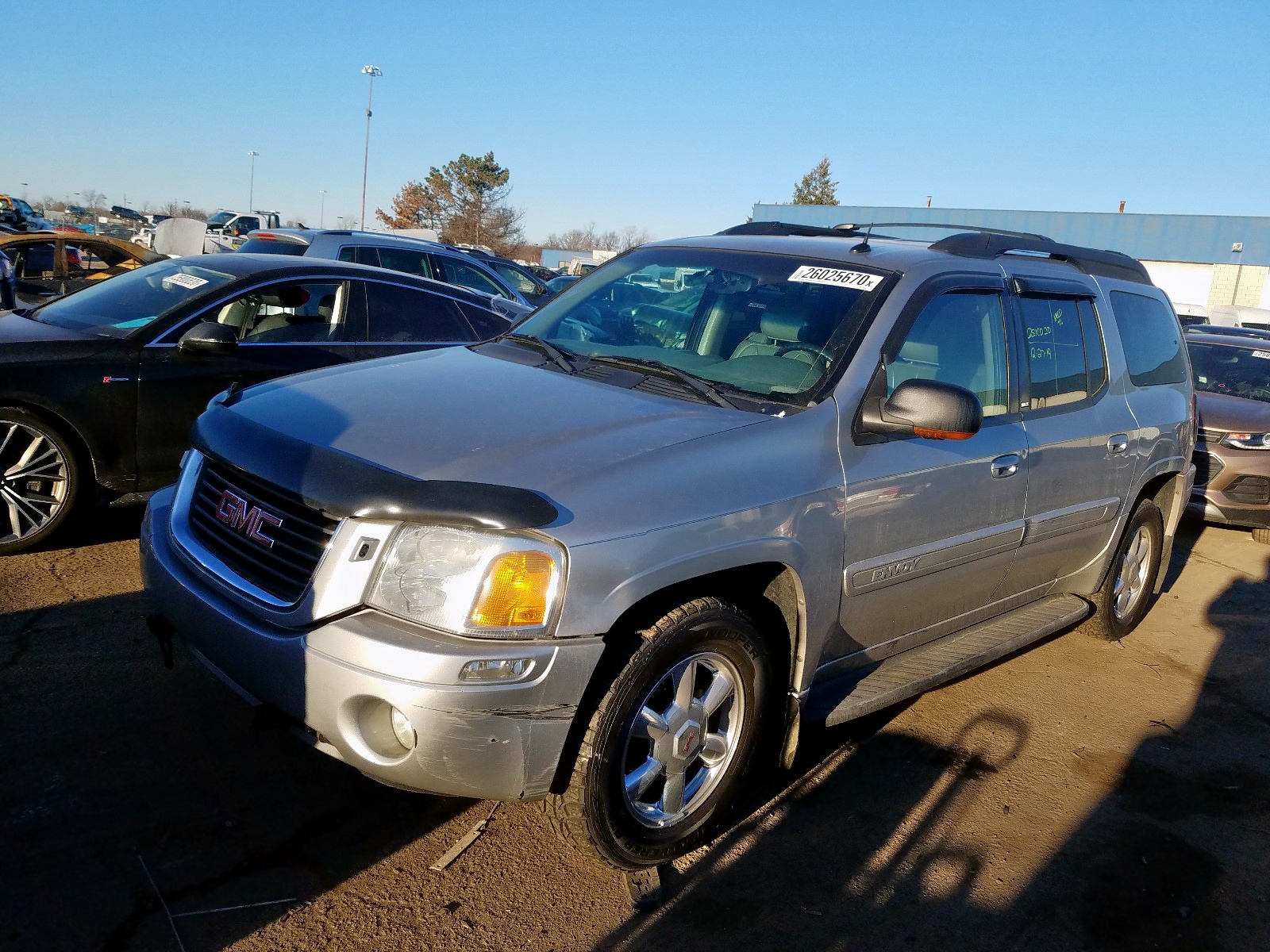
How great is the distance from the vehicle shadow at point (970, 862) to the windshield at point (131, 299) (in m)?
4.23

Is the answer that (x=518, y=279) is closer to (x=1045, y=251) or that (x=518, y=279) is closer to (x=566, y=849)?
(x=1045, y=251)

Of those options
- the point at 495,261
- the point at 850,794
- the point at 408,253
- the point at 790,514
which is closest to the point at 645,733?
the point at 790,514

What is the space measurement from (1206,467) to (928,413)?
6103 mm

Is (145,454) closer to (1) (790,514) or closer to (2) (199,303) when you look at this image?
(2) (199,303)

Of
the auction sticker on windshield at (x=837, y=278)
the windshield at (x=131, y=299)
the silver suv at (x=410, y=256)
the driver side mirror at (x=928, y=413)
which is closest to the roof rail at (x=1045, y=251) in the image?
the auction sticker on windshield at (x=837, y=278)

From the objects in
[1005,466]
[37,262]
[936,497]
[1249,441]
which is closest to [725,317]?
[936,497]

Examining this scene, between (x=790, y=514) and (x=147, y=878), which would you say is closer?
(x=147, y=878)

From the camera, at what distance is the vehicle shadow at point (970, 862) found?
2904 millimetres

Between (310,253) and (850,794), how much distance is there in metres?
8.74

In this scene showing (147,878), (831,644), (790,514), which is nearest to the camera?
(147,878)

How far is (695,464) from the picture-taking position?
9.54ft

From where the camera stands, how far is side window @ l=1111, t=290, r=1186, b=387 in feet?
16.3

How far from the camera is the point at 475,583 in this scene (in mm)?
2531

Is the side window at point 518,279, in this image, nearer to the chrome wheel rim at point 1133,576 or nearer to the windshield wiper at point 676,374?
the chrome wheel rim at point 1133,576
